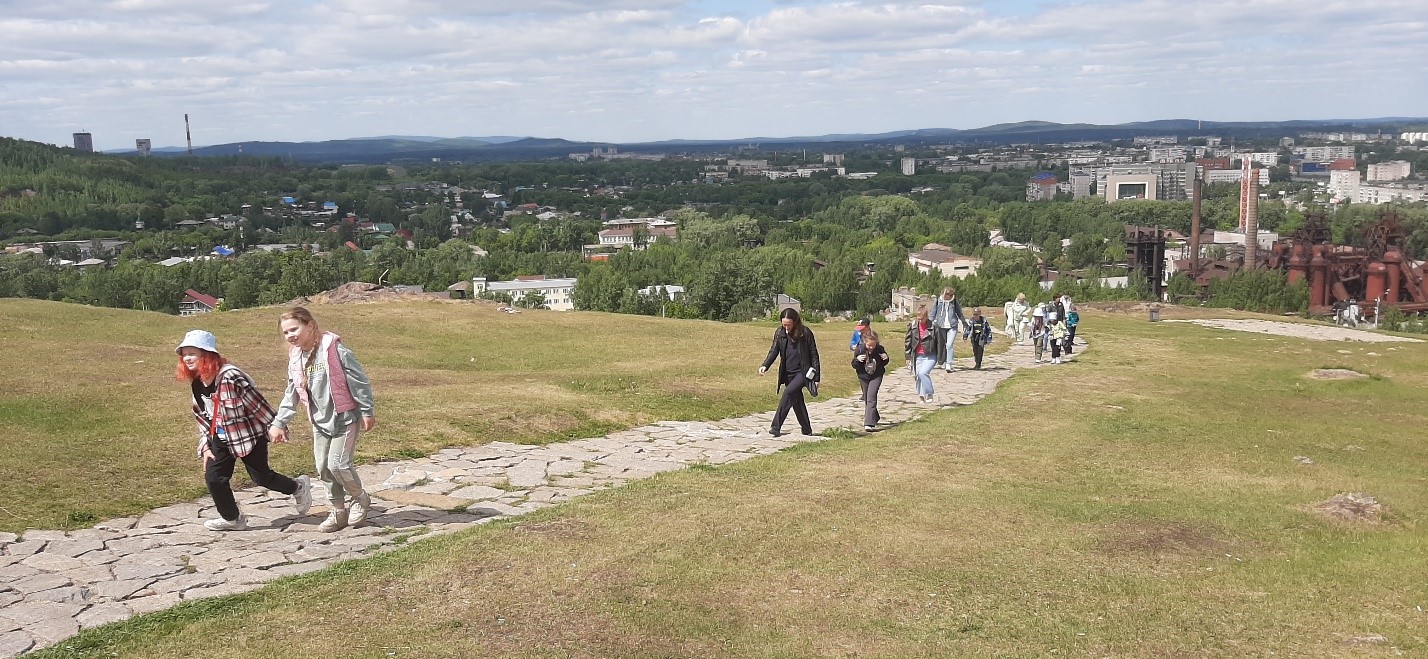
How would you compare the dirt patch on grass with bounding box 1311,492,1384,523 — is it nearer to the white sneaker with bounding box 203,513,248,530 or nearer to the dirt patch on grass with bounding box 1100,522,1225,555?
the dirt patch on grass with bounding box 1100,522,1225,555

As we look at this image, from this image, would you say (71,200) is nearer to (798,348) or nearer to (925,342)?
→ (925,342)

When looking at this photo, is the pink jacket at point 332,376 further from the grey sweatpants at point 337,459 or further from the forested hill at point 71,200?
the forested hill at point 71,200

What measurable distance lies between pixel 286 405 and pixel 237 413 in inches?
18.4

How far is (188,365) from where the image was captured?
10.3 meters

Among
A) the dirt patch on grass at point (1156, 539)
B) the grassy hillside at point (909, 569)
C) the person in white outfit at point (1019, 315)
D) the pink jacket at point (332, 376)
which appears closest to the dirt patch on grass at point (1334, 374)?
the person in white outfit at point (1019, 315)

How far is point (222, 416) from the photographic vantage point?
1024cm

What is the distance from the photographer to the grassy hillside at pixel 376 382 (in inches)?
486

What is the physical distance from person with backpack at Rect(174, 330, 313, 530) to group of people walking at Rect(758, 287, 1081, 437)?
24.8 feet

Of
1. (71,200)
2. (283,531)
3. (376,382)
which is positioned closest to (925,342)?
(376,382)

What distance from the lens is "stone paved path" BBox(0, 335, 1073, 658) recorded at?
326 inches

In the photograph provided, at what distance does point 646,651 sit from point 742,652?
2.23 feet

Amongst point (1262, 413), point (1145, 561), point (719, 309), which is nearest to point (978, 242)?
point (719, 309)

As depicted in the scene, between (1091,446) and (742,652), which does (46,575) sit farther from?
(1091,446)

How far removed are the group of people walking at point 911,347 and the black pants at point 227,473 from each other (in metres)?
7.40
